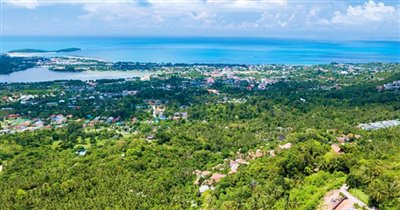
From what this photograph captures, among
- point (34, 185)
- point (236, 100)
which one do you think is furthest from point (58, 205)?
point (236, 100)

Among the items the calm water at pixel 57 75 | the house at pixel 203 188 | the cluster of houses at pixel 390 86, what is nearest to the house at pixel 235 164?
the house at pixel 203 188

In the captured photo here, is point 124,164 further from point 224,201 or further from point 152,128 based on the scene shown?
point 152,128

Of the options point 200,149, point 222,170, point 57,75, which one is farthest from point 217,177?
point 57,75

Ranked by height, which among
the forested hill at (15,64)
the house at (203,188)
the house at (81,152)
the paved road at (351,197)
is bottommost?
the house at (81,152)

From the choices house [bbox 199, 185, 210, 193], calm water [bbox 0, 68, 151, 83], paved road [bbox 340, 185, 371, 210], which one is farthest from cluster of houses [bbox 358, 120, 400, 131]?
calm water [bbox 0, 68, 151, 83]

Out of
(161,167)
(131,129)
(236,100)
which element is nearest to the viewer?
(161,167)

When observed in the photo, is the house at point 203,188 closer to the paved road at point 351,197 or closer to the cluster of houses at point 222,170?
the cluster of houses at point 222,170

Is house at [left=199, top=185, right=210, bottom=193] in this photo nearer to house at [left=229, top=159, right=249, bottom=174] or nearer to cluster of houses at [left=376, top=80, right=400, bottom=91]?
house at [left=229, top=159, right=249, bottom=174]

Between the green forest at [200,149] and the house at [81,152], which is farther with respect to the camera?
the house at [81,152]

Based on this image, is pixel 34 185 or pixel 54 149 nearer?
pixel 34 185
